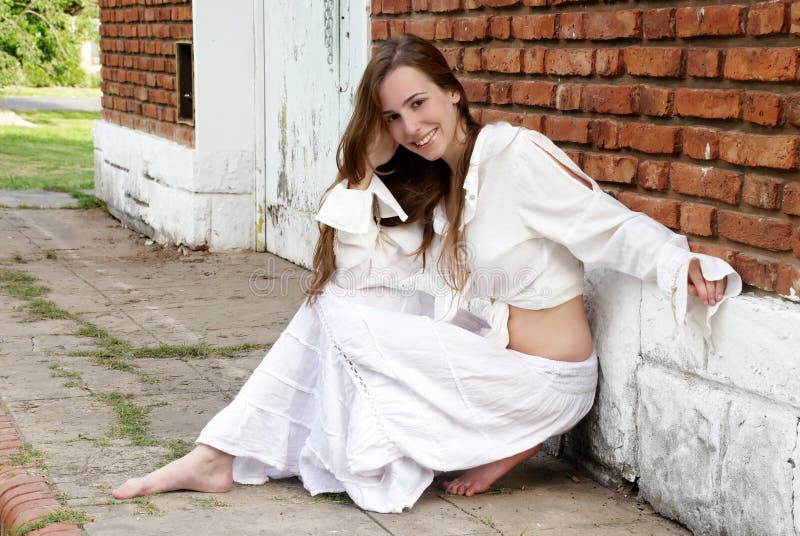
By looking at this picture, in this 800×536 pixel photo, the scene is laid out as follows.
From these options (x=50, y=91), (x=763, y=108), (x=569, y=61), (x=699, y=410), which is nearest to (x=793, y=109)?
(x=763, y=108)

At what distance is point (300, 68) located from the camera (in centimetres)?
727

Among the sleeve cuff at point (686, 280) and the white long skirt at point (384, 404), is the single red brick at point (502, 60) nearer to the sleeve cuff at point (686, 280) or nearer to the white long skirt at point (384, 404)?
the white long skirt at point (384, 404)

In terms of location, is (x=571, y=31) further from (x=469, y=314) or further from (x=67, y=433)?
(x=67, y=433)

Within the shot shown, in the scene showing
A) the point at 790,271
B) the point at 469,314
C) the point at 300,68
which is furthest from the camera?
the point at 300,68

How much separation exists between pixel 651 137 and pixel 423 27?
5.70ft

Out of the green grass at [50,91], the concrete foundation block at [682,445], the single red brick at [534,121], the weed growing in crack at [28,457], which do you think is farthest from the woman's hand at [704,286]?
the green grass at [50,91]

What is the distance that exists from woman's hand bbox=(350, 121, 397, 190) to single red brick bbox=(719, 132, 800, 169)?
3.25ft

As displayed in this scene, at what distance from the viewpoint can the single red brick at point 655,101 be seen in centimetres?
339

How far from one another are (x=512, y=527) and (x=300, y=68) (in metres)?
4.60

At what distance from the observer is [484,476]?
3.49 metres

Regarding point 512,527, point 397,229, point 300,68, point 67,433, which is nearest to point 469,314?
point 397,229

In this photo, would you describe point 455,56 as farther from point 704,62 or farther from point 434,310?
point 704,62

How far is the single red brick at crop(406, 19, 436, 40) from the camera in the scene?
191 inches

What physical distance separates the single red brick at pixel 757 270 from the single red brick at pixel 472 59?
5.43 ft
